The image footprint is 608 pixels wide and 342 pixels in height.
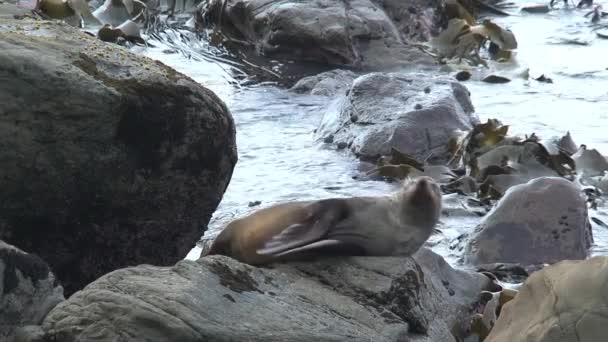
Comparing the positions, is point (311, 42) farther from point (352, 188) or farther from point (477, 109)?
point (352, 188)

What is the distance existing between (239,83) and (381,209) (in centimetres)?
582

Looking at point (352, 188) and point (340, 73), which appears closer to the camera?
point (352, 188)

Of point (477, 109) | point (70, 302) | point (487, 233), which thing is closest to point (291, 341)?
point (70, 302)

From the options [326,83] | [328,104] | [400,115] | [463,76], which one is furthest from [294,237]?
[463,76]

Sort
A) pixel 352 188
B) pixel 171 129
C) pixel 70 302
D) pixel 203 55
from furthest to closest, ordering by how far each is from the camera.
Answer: pixel 203 55, pixel 352 188, pixel 171 129, pixel 70 302

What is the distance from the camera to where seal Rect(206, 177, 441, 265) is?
4.75 metres

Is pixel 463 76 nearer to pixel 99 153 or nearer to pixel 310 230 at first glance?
pixel 310 230

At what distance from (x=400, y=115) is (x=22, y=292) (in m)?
5.09

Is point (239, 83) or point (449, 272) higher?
point (449, 272)

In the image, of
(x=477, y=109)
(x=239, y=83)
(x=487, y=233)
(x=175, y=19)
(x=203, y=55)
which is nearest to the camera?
(x=487, y=233)

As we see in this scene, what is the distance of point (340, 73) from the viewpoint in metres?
10.8

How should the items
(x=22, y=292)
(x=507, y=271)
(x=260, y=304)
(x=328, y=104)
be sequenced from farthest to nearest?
(x=328, y=104) < (x=507, y=271) < (x=260, y=304) < (x=22, y=292)

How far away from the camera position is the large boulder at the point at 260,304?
12.0ft

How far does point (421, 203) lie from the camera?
205 inches
